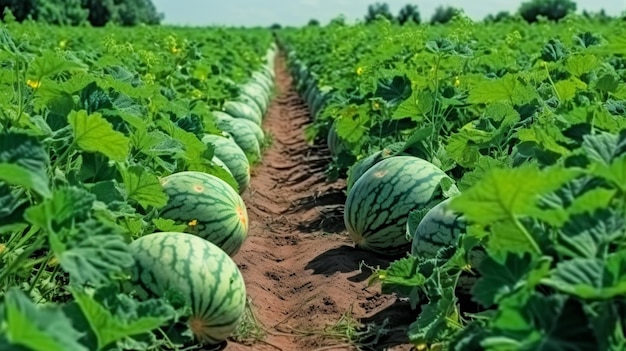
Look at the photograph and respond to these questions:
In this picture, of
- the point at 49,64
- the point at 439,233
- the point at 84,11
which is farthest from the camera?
the point at 84,11

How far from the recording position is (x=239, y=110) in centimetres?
1032

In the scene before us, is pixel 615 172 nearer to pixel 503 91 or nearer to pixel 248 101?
pixel 503 91

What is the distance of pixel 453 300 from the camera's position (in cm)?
322

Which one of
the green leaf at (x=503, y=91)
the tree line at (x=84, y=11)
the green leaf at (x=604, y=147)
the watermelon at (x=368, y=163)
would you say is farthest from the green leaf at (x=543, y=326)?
the tree line at (x=84, y=11)

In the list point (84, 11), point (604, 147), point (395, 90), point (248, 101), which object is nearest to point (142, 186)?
point (604, 147)

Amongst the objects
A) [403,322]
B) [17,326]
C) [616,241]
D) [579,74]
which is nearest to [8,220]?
[17,326]

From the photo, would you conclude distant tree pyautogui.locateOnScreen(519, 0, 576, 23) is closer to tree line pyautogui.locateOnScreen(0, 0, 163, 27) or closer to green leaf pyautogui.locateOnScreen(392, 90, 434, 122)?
tree line pyautogui.locateOnScreen(0, 0, 163, 27)

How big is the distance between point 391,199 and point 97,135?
243 cm

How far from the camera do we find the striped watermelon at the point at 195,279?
357 cm

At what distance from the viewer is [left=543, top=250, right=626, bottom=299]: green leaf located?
219 centimetres

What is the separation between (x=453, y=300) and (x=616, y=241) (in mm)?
849

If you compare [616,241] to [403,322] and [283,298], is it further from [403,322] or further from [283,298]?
[283,298]

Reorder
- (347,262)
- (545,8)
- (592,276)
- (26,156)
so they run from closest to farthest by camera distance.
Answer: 1. (592,276)
2. (26,156)
3. (347,262)
4. (545,8)

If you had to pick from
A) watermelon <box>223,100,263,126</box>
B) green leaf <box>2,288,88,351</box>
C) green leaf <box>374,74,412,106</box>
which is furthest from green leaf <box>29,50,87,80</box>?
watermelon <box>223,100,263,126</box>
